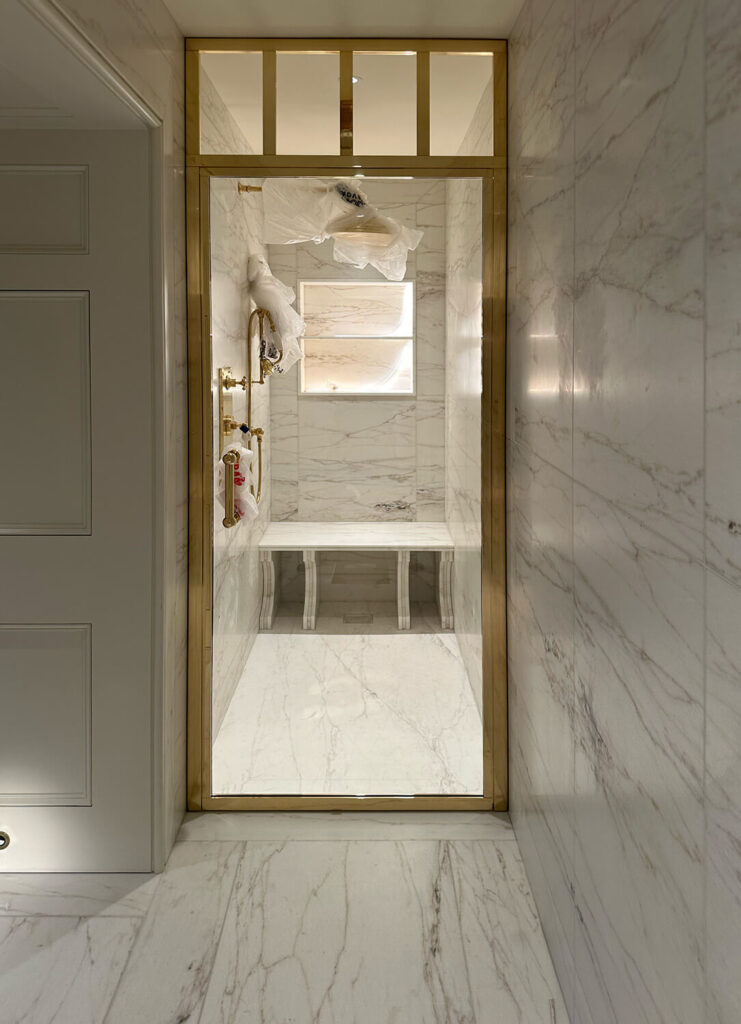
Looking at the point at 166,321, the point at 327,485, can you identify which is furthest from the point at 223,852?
the point at 166,321

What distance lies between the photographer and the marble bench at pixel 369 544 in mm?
2660

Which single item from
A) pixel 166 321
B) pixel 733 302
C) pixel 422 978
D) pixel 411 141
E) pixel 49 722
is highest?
pixel 411 141

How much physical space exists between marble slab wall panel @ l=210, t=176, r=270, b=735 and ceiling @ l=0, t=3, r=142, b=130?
458mm

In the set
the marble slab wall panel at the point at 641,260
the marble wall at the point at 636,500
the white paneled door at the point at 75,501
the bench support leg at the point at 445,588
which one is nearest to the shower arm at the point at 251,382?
the white paneled door at the point at 75,501

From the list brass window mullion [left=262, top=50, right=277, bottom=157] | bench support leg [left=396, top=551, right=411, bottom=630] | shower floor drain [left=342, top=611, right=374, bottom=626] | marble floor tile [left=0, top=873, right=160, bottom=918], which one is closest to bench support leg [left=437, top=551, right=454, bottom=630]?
bench support leg [left=396, top=551, right=411, bottom=630]

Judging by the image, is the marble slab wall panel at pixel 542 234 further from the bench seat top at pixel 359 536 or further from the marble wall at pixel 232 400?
the marble wall at pixel 232 400

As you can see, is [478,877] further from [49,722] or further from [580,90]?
[580,90]

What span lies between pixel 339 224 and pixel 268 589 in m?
1.18

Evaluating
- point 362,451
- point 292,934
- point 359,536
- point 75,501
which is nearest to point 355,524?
point 359,536

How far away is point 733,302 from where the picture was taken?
97cm

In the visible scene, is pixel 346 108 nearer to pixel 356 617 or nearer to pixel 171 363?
pixel 171 363

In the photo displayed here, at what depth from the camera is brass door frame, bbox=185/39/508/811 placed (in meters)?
2.57

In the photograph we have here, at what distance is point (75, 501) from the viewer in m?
2.32

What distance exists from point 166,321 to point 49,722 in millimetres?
1174
